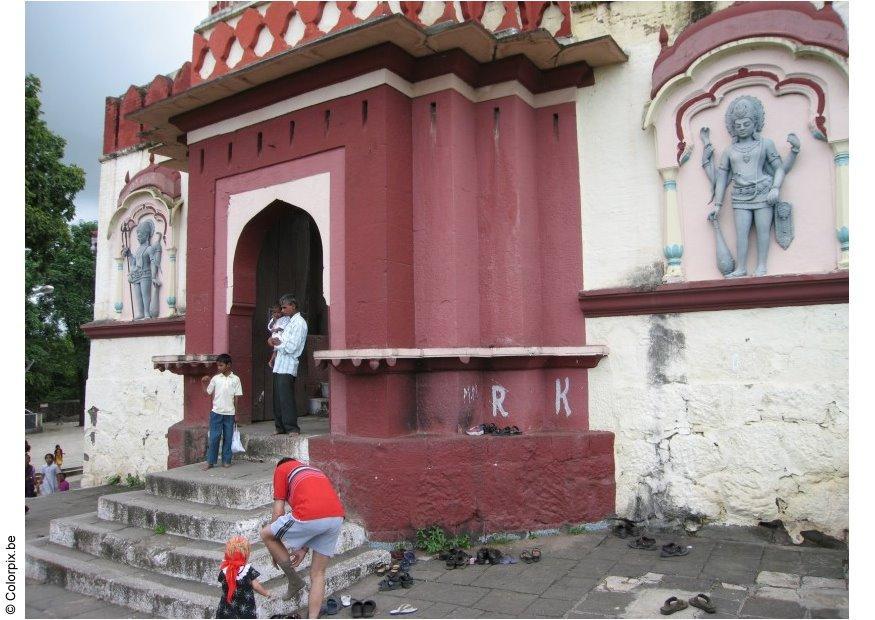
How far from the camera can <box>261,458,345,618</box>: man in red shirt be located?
430 centimetres

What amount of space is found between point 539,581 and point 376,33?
4880 mm

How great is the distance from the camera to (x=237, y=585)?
402cm

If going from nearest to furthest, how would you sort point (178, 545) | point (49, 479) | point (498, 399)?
point (178, 545) < point (498, 399) < point (49, 479)

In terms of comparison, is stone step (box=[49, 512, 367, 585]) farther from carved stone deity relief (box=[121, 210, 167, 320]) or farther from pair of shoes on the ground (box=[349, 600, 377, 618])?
carved stone deity relief (box=[121, 210, 167, 320])

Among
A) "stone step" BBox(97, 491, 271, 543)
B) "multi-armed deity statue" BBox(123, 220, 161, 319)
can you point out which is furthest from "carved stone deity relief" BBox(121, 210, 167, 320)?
"stone step" BBox(97, 491, 271, 543)


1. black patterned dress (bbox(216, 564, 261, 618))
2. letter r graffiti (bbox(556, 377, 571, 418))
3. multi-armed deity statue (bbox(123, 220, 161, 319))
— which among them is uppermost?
multi-armed deity statue (bbox(123, 220, 161, 319))

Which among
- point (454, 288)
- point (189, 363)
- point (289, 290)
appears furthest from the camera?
point (289, 290)

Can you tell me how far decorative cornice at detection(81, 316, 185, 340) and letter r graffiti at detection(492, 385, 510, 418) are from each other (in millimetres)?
5171

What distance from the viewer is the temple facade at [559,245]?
5598 mm

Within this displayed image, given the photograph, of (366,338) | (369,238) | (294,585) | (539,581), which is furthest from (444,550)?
(369,238)

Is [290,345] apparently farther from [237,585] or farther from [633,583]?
[633,583]

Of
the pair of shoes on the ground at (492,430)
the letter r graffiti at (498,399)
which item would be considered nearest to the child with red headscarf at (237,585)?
the pair of shoes on the ground at (492,430)

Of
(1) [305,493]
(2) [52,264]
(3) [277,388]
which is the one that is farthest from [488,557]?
(2) [52,264]

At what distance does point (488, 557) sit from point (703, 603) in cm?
175
